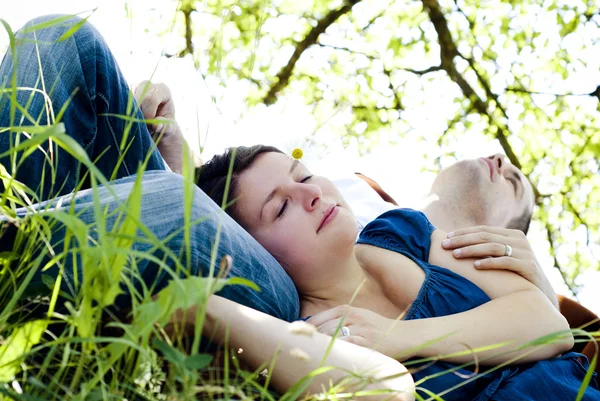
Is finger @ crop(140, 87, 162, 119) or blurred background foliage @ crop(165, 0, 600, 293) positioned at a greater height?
finger @ crop(140, 87, 162, 119)

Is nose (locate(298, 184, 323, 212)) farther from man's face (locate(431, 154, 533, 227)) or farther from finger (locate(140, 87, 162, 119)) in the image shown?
man's face (locate(431, 154, 533, 227))

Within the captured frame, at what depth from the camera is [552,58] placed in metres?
4.90

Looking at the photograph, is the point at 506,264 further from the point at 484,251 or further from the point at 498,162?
the point at 498,162

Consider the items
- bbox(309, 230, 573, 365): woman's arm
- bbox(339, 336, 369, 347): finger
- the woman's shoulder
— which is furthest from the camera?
the woman's shoulder

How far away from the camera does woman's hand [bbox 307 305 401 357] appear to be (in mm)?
1432

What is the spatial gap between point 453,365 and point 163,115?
117 cm

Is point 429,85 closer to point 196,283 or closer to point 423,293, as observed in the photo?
point 423,293

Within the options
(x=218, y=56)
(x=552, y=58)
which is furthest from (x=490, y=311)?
(x=552, y=58)

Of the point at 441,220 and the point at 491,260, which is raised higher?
the point at 491,260

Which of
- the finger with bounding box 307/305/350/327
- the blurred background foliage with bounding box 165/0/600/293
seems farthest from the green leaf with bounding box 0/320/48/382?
the blurred background foliage with bounding box 165/0/600/293

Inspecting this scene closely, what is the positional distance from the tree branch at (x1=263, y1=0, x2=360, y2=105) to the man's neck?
2630 millimetres

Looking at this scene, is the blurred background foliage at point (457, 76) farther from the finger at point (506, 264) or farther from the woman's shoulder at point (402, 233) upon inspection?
the finger at point (506, 264)

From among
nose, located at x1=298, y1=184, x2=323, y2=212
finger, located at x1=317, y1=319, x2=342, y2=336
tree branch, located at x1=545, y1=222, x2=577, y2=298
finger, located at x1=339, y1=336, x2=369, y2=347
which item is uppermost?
nose, located at x1=298, y1=184, x2=323, y2=212

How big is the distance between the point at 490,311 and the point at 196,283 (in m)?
1.06
